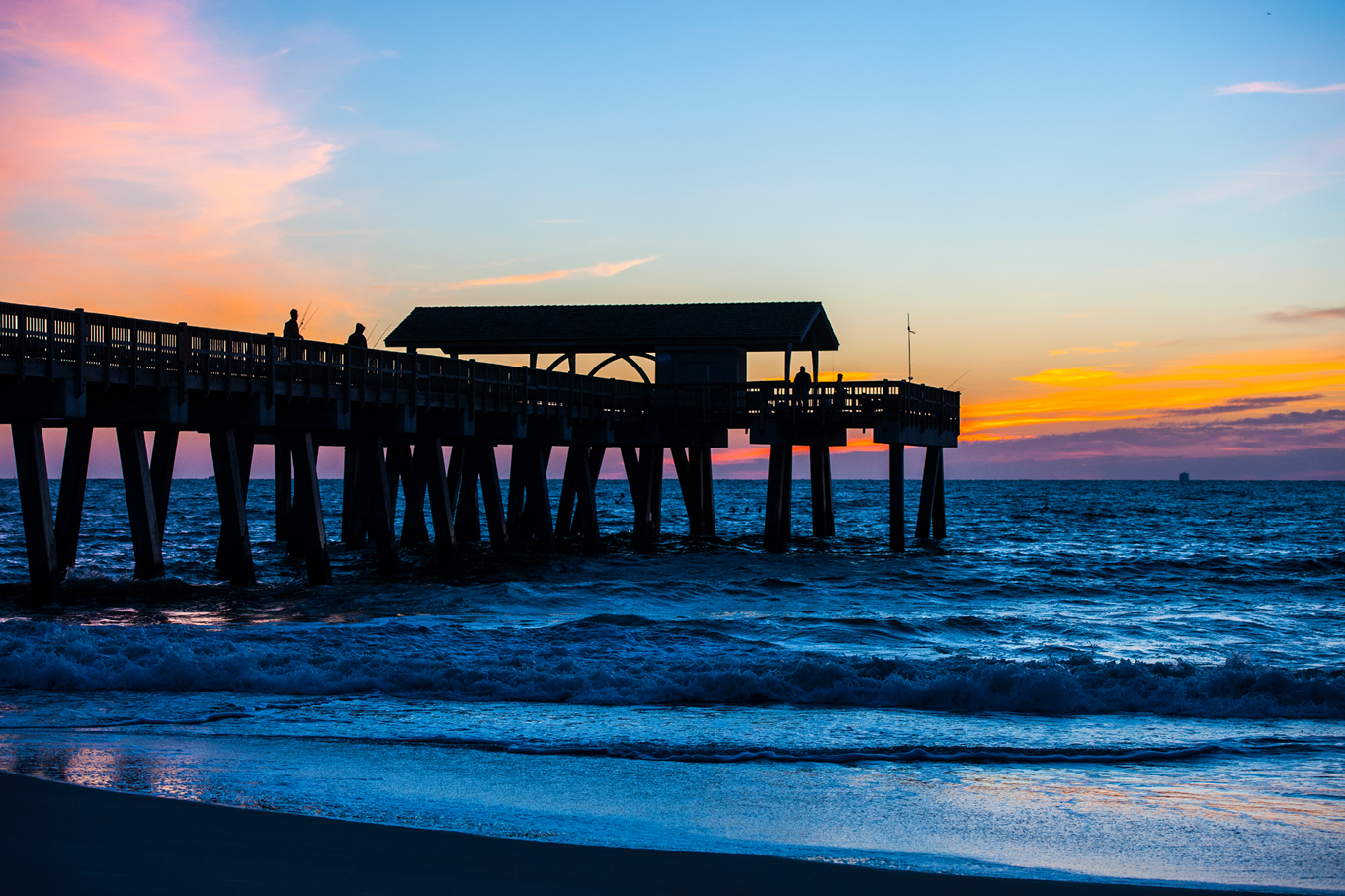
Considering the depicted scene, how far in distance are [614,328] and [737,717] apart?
26.7 meters

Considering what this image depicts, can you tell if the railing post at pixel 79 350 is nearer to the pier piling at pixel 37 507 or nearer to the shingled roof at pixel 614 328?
the pier piling at pixel 37 507

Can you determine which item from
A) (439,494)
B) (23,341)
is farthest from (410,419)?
(23,341)

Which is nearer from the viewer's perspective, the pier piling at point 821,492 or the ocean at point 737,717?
the ocean at point 737,717

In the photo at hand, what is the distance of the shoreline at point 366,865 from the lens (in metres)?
5.58

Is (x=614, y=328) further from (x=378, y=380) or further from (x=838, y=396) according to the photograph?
(x=378, y=380)

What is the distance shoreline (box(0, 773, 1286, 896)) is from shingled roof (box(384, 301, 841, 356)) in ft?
97.3

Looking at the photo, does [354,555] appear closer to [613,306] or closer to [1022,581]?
[613,306]

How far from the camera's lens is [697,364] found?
36.2 meters

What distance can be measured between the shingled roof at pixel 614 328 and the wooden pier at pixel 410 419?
106mm

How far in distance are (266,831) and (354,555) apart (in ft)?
91.7

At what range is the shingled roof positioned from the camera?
3572cm

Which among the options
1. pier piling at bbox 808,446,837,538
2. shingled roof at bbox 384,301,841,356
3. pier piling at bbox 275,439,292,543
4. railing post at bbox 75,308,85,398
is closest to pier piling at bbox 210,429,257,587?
railing post at bbox 75,308,85,398

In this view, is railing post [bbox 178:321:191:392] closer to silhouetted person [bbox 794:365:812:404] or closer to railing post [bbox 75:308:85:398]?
railing post [bbox 75:308:85:398]

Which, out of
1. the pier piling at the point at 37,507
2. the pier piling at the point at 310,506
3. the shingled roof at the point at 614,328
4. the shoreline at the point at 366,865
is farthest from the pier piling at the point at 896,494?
the shoreline at the point at 366,865
